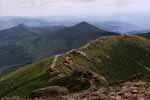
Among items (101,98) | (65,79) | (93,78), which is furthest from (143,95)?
(93,78)

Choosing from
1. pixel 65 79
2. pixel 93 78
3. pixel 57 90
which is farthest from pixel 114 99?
pixel 93 78

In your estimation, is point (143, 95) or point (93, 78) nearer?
point (143, 95)

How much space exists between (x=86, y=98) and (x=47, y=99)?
12.8ft

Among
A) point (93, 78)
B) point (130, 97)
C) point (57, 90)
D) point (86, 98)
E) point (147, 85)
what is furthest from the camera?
point (93, 78)

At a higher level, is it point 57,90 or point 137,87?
point 137,87

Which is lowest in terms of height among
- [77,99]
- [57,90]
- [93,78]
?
[93,78]

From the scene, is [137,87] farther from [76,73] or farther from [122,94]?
[76,73]

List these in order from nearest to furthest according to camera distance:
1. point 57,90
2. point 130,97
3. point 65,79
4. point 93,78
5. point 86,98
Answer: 1. point 130,97
2. point 86,98
3. point 57,90
4. point 65,79
5. point 93,78

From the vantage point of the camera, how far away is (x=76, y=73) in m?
156

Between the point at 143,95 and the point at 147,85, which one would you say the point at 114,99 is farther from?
the point at 147,85

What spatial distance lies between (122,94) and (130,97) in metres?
1.77

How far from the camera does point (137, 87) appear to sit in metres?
35.8

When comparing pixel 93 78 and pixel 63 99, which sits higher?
pixel 63 99

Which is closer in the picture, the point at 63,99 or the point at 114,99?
the point at 114,99
